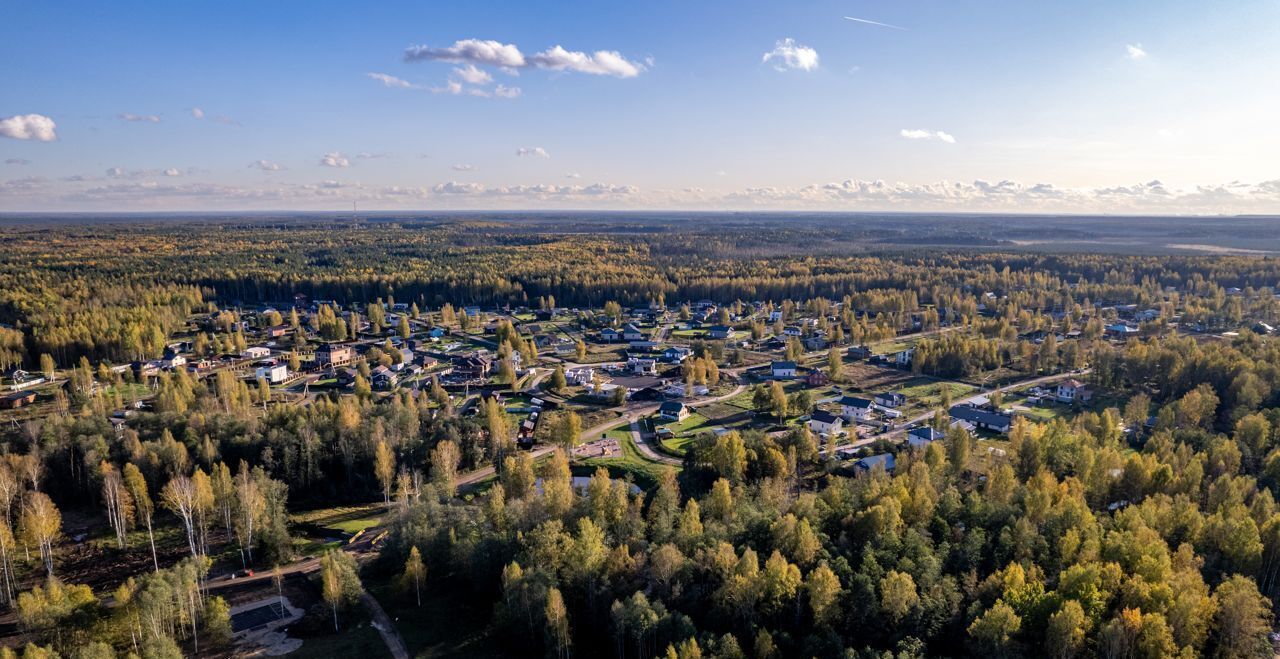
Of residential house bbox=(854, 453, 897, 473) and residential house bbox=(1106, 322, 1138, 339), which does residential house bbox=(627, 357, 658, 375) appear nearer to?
residential house bbox=(854, 453, 897, 473)

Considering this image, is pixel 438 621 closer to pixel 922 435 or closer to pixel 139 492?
pixel 139 492

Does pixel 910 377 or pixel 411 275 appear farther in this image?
pixel 411 275

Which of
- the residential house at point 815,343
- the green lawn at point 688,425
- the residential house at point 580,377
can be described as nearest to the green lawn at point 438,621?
the green lawn at point 688,425

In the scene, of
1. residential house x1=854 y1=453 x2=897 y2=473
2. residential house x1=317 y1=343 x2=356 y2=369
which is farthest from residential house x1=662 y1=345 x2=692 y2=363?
residential house x1=317 y1=343 x2=356 y2=369

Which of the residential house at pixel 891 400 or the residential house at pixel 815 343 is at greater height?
Answer: the residential house at pixel 815 343

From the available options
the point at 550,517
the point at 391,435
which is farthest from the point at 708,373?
the point at 550,517

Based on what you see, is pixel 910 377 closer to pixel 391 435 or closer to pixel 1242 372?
pixel 1242 372

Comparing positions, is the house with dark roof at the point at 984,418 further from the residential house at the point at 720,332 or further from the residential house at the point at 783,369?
the residential house at the point at 720,332
